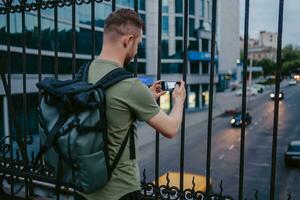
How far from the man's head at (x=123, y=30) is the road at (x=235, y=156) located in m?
8.25

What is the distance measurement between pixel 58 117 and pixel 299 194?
14286 millimetres

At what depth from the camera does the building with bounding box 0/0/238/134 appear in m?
14.9

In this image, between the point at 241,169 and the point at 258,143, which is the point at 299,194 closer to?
the point at 258,143

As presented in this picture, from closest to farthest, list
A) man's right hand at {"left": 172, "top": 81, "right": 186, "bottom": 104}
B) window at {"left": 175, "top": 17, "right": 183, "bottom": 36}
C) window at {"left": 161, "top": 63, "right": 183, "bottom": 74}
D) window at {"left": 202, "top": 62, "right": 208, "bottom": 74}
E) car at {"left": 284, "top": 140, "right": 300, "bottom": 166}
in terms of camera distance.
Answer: man's right hand at {"left": 172, "top": 81, "right": 186, "bottom": 104} < car at {"left": 284, "top": 140, "right": 300, "bottom": 166} < window at {"left": 175, "top": 17, "right": 183, "bottom": 36} < window at {"left": 161, "top": 63, "right": 183, "bottom": 74} < window at {"left": 202, "top": 62, "right": 208, "bottom": 74}

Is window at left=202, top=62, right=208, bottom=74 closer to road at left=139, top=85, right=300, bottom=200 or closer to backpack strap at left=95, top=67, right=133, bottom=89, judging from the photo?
road at left=139, top=85, right=300, bottom=200

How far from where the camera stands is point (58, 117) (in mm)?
2297

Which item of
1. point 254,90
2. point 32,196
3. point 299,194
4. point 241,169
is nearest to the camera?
point 241,169

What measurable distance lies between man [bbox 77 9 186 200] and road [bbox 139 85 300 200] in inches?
322

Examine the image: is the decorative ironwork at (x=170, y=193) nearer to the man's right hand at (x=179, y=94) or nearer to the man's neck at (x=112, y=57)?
the man's right hand at (x=179, y=94)

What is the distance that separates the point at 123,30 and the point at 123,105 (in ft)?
1.46

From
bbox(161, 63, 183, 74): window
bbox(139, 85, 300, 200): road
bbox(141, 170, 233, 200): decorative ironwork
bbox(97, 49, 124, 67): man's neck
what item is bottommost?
bbox(139, 85, 300, 200): road

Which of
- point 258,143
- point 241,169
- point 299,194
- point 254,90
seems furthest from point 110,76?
point 254,90

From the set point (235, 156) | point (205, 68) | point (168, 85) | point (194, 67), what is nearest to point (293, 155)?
point (235, 156)

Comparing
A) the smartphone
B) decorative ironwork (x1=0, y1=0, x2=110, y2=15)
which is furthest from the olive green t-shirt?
decorative ironwork (x1=0, y1=0, x2=110, y2=15)
